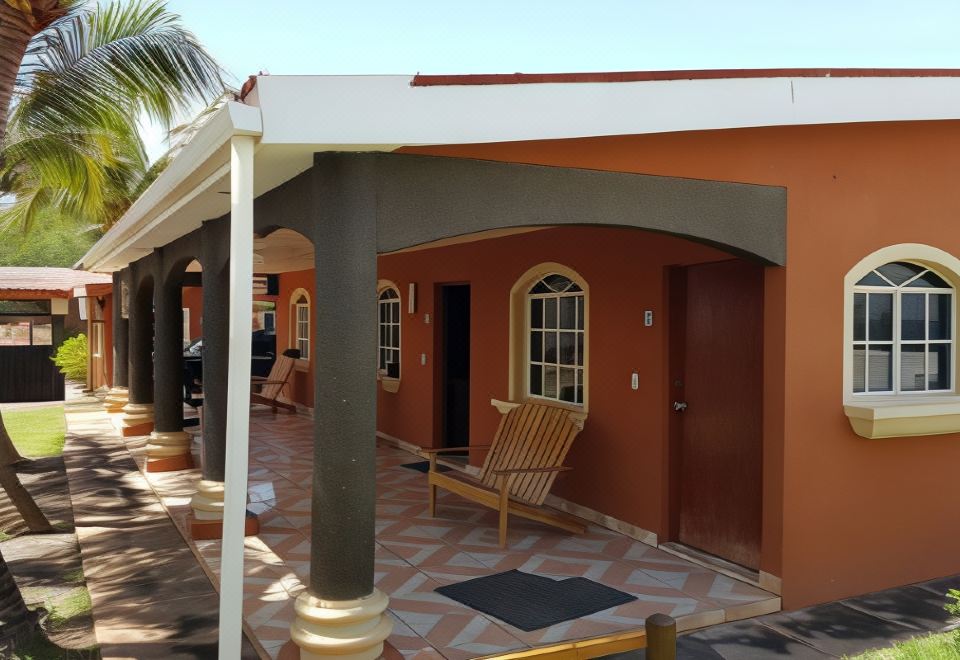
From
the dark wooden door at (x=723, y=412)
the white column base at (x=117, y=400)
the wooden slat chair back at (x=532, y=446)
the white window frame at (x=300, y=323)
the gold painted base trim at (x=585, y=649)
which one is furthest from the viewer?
the white window frame at (x=300, y=323)

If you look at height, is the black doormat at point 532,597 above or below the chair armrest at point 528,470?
below

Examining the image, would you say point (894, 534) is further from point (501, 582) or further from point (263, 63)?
point (263, 63)

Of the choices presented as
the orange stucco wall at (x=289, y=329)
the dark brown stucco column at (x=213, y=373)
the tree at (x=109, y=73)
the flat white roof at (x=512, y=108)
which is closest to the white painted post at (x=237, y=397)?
the flat white roof at (x=512, y=108)

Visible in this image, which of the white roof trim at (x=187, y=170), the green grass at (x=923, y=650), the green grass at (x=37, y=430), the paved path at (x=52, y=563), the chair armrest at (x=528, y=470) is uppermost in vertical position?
the white roof trim at (x=187, y=170)

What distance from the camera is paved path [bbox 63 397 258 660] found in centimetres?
465

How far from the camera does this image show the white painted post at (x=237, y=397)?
358cm

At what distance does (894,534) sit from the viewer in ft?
18.3

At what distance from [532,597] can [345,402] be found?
191cm

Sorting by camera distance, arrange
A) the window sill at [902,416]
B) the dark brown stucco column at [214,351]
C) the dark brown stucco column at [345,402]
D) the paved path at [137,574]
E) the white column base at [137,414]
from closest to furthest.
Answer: the dark brown stucco column at [345,402] → the paved path at [137,574] → the window sill at [902,416] → the dark brown stucco column at [214,351] → the white column base at [137,414]

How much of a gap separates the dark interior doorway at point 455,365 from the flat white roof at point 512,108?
14.2ft

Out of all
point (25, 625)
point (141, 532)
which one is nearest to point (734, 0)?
point (141, 532)

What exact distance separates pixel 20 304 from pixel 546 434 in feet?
70.4

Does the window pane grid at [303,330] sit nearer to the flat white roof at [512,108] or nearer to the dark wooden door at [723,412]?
the flat white roof at [512,108]

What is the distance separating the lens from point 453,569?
221 inches
